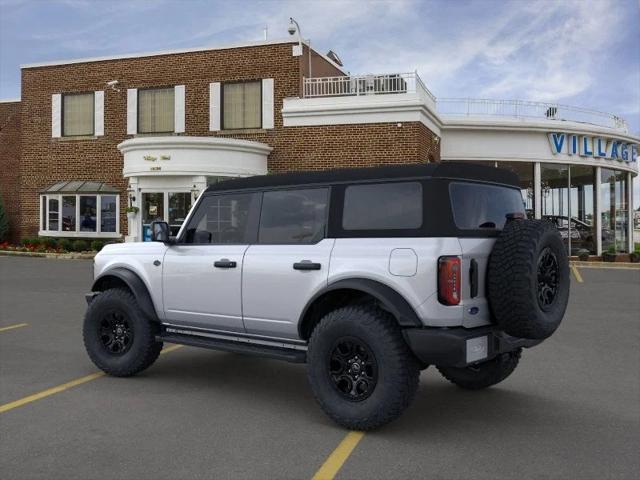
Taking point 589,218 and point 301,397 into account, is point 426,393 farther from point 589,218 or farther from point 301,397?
point 589,218

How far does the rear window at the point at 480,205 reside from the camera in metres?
4.75

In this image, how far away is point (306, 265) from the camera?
198 inches

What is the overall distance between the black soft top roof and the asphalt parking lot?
1949 millimetres

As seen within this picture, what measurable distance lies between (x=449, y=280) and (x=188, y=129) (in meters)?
21.9

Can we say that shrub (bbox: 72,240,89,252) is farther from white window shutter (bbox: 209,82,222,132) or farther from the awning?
white window shutter (bbox: 209,82,222,132)

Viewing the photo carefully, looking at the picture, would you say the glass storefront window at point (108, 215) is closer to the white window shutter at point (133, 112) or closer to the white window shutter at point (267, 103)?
the white window shutter at point (133, 112)

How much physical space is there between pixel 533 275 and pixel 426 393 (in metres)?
1.89

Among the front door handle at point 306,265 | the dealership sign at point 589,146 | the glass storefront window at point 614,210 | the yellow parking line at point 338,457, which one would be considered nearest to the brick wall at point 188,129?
the dealership sign at point 589,146

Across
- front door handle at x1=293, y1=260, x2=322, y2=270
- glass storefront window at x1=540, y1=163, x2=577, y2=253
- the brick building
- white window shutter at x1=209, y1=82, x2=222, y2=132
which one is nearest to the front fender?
front door handle at x1=293, y1=260, x2=322, y2=270

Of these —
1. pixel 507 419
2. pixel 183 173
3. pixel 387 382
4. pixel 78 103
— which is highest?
pixel 78 103

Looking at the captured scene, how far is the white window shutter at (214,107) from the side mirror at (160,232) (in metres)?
19.0

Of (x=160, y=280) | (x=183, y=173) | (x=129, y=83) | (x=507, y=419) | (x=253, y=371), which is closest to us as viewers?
(x=507, y=419)

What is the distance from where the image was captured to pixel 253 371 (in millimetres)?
6750

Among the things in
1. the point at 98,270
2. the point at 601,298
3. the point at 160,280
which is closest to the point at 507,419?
the point at 160,280
